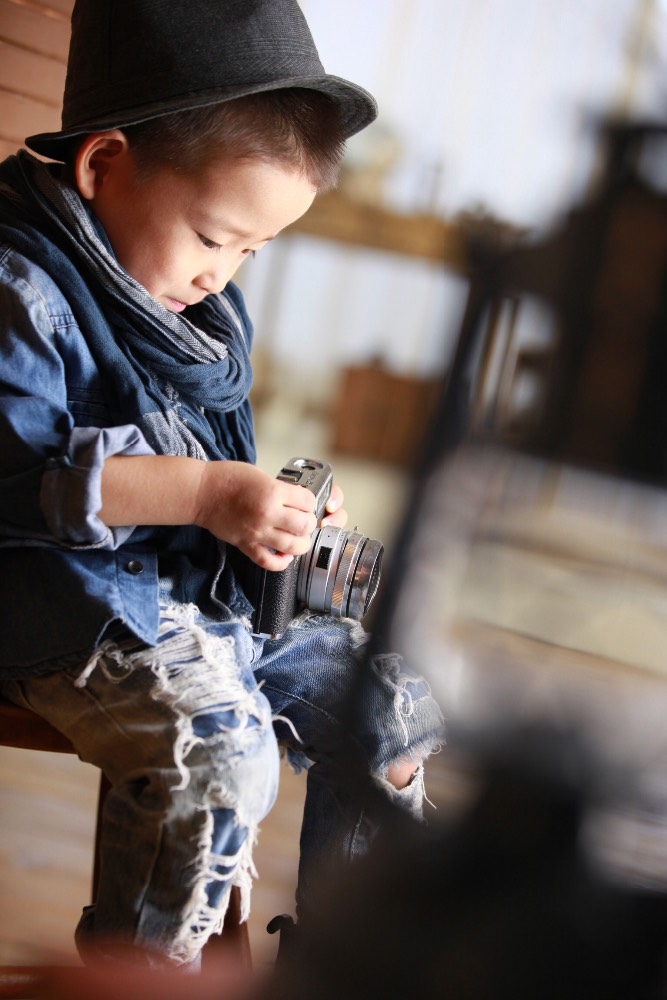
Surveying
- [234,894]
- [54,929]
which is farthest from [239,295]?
[54,929]

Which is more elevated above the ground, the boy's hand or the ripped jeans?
the boy's hand

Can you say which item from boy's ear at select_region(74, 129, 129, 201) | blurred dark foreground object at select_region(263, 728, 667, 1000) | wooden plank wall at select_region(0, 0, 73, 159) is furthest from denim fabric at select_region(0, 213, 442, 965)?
wooden plank wall at select_region(0, 0, 73, 159)

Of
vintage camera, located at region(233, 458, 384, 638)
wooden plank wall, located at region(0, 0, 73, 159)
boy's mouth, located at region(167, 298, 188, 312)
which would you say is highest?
wooden plank wall, located at region(0, 0, 73, 159)

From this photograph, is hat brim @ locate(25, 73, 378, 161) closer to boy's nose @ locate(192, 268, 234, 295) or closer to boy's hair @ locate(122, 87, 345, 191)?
boy's hair @ locate(122, 87, 345, 191)

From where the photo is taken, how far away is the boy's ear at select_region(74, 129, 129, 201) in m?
0.81

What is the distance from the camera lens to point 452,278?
21 centimetres

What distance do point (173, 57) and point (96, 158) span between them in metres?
0.12

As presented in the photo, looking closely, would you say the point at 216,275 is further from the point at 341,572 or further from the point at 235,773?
the point at 235,773

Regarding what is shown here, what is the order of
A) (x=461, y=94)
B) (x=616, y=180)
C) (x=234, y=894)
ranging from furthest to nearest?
(x=234, y=894) → (x=461, y=94) → (x=616, y=180)

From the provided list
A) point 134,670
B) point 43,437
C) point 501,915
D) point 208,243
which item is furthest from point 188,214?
point 501,915

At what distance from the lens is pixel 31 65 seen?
138 cm

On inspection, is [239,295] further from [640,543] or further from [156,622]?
[640,543]

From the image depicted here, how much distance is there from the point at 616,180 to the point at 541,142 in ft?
0.14

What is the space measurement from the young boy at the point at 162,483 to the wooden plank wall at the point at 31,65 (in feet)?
2.10
